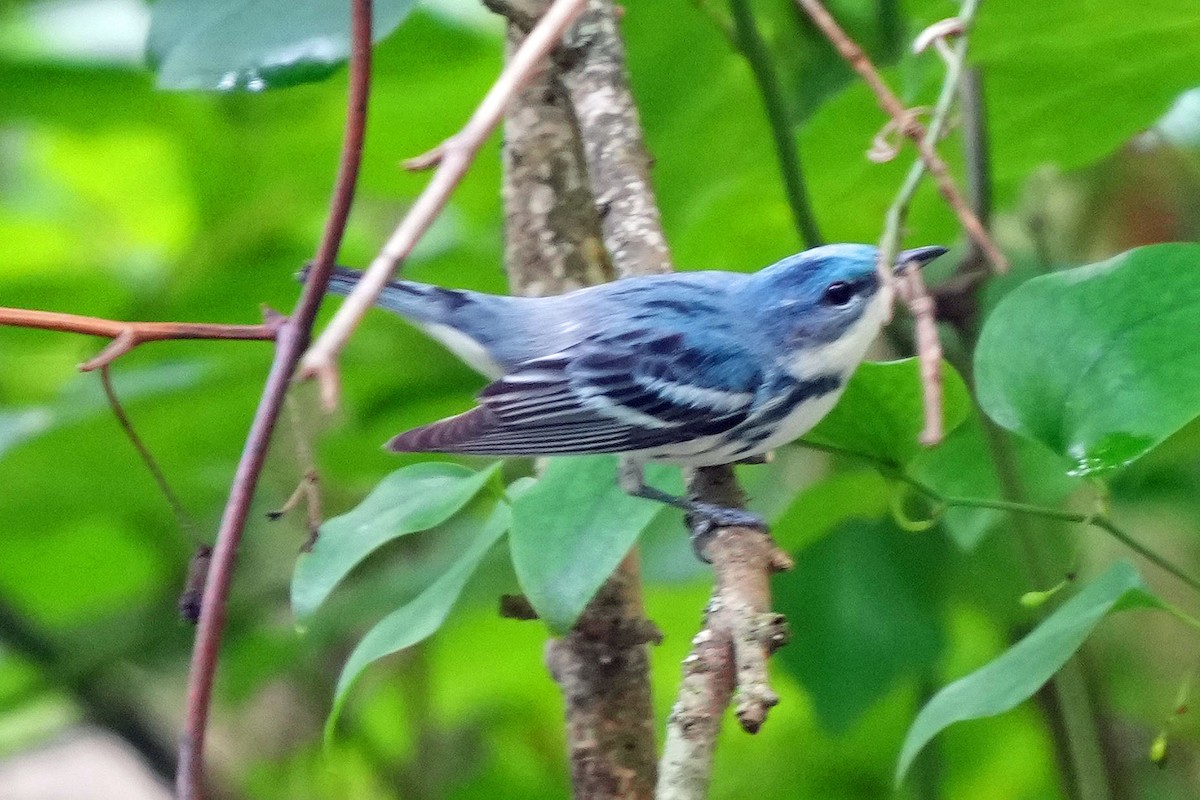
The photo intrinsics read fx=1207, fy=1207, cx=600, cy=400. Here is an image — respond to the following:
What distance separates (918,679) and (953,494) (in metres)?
0.55

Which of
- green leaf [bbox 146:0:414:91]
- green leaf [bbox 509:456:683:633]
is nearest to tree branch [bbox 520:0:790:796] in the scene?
green leaf [bbox 509:456:683:633]

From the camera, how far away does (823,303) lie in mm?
1343

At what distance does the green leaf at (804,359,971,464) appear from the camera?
39.3 inches

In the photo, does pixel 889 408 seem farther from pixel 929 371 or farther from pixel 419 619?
pixel 419 619

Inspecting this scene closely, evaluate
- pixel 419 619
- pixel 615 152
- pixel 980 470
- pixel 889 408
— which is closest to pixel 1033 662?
pixel 889 408

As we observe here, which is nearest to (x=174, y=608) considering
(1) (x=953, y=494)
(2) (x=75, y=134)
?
(2) (x=75, y=134)

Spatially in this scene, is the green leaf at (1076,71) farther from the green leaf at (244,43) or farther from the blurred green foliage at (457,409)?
the green leaf at (244,43)

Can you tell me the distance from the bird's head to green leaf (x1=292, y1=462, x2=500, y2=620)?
460 mm

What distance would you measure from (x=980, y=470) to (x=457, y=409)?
74 centimetres

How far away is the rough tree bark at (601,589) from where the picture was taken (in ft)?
3.82

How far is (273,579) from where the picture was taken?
2.08 metres

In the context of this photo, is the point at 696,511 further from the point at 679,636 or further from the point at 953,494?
the point at 679,636

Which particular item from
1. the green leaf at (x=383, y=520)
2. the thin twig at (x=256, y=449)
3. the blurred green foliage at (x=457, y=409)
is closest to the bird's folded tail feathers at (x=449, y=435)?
the green leaf at (x=383, y=520)

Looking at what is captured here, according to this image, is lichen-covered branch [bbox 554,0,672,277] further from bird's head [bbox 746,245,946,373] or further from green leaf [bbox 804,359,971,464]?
green leaf [bbox 804,359,971,464]
